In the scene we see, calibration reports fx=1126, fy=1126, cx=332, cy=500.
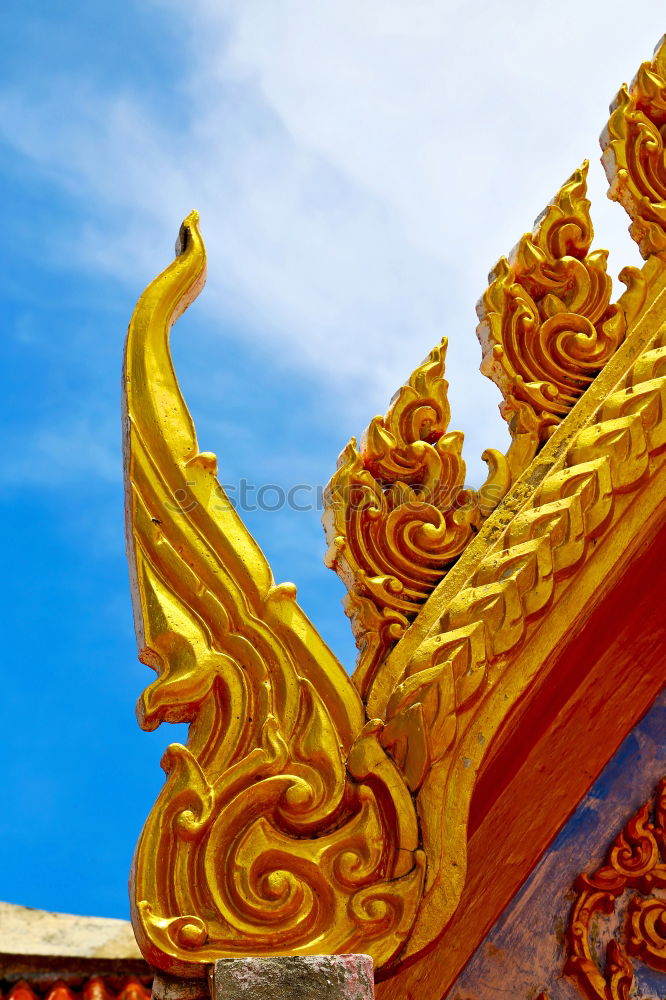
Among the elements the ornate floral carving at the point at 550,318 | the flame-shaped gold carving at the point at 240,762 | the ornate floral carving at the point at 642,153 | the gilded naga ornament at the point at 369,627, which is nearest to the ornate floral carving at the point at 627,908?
the gilded naga ornament at the point at 369,627

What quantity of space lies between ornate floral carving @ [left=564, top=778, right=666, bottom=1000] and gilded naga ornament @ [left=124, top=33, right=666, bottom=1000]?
45cm

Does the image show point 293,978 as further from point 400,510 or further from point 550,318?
point 550,318

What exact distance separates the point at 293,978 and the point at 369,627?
765mm

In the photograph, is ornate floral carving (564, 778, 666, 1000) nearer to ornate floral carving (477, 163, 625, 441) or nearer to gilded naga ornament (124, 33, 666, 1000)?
gilded naga ornament (124, 33, 666, 1000)

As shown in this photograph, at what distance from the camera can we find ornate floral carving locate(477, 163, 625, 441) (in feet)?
9.04

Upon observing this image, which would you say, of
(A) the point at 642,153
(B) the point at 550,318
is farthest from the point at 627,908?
(A) the point at 642,153

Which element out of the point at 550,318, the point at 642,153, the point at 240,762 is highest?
the point at 642,153

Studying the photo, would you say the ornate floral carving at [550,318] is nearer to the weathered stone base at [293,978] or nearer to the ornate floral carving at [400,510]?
the ornate floral carving at [400,510]

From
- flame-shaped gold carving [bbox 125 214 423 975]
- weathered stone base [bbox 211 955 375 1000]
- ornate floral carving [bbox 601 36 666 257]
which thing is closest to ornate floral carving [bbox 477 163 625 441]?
ornate floral carving [bbox 601 36 666 257]

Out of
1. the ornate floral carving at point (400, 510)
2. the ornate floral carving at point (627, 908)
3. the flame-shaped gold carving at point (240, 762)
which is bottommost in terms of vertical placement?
the ornate floral carving at point (627, 908)

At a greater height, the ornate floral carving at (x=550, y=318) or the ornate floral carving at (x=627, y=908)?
the ornate floral carving at (x=550, y=318)

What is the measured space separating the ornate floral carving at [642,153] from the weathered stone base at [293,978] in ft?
6.44

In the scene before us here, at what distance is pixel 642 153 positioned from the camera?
3092 millimetres

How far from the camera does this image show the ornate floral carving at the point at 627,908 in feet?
8.26
